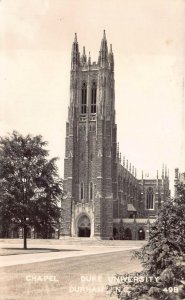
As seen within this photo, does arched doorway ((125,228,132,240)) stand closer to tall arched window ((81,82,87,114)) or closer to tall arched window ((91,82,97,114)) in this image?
tall arched window ((91,82,97,114))

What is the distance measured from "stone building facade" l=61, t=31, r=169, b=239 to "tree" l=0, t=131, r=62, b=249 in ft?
105

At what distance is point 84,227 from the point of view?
71.2 m

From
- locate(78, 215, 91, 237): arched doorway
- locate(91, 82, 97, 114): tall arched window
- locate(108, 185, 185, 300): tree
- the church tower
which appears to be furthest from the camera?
locate(91, 82, 97, 114): tall arched window

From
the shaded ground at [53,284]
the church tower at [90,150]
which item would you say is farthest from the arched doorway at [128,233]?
the shaded ground at [53,284]

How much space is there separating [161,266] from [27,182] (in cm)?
2458

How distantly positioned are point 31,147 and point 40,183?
2636mm

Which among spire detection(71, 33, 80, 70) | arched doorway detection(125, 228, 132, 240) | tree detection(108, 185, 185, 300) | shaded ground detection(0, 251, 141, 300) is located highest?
spire detection(71, 33, 80, 70)

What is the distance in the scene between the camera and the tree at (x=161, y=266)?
11.2 meters

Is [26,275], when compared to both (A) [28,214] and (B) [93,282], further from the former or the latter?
(A) [28,214]

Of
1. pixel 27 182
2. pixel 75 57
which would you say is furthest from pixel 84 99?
pixel 27 182

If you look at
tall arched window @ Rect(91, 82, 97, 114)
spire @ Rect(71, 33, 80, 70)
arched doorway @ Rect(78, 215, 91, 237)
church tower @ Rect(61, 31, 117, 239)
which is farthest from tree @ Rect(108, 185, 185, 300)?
spire @ Rect(71, 33, 80, 70)

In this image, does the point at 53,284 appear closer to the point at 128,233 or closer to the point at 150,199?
the point at 128,233

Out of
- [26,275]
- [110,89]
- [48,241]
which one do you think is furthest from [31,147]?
[110,89]

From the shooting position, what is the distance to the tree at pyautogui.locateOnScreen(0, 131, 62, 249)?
3438cm
